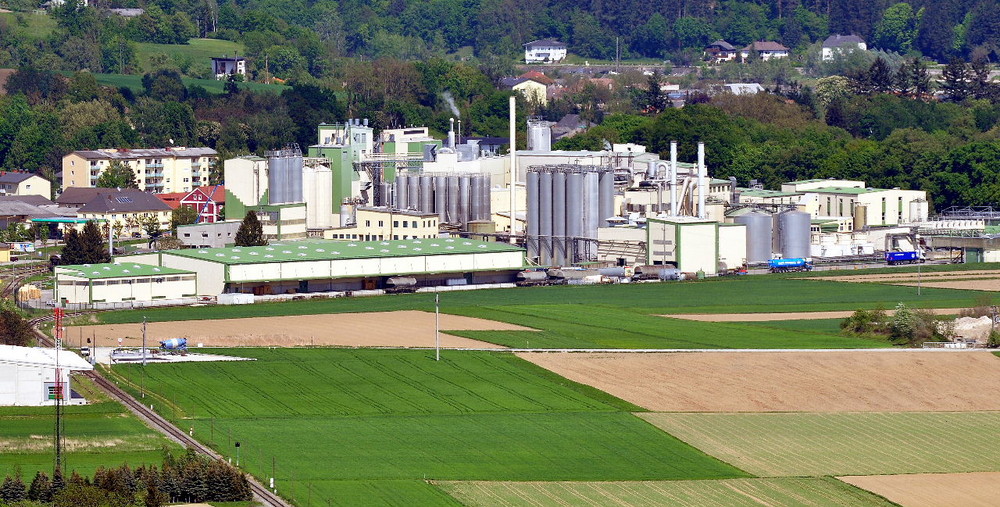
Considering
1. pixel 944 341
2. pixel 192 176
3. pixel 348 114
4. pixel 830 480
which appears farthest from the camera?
pixel 348 114

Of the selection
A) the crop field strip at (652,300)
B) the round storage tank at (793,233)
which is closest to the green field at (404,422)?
the crop field strip at (652,300)

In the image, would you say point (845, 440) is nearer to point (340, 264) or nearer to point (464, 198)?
point (340, 264)

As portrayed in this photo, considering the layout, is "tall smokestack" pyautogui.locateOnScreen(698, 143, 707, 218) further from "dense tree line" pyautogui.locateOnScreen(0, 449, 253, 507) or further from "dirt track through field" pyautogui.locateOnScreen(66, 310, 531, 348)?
"dense tree line" pyautogui.locateOnScreen(0, 449, 253, 507)

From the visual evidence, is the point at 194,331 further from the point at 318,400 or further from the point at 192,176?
the point at 192,176

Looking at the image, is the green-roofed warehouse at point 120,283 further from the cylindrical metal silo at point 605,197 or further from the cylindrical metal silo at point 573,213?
the cylindrical metal silo at point 605,197

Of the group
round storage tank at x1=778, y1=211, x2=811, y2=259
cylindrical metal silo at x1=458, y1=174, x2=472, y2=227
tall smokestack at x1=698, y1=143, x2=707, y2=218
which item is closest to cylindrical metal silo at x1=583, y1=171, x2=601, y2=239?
tall smokestack at x1=698, y1=143, x2=707, y2=218

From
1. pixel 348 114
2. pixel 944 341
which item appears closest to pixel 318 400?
pixel 944 341

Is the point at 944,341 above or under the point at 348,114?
under

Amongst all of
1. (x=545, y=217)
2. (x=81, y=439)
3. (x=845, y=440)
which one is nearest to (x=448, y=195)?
(x=545, y=217)
